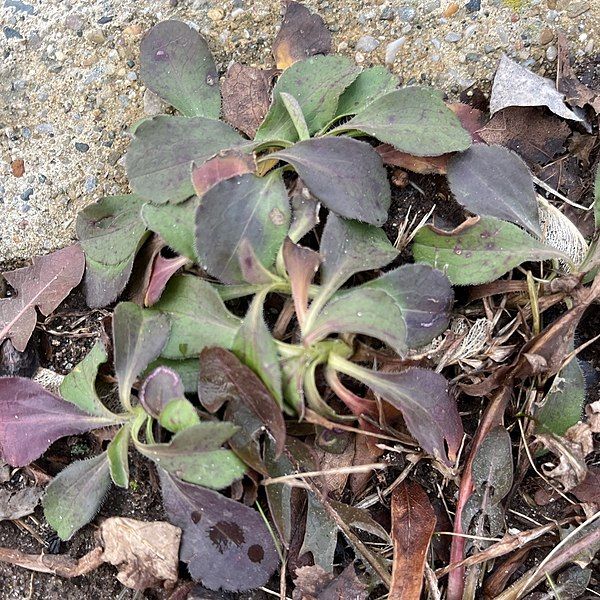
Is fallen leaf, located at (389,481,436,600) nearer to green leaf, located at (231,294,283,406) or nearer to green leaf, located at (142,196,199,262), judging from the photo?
green leaf, located at (231,294,283,406)

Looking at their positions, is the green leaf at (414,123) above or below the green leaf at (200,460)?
above

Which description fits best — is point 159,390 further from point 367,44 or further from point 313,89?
point 367,44

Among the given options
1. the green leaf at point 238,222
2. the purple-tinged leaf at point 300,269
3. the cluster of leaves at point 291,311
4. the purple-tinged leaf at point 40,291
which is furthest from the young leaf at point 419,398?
the purple-tinged leaf at point 40,291

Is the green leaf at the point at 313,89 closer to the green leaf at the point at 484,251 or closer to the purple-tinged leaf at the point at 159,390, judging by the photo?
the green leaf at the point at 484,251

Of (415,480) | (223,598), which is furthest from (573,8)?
(223,598)

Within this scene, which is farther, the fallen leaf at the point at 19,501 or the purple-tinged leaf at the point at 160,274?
the fallen leaf at the point at 19,501

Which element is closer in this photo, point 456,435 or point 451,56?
point 456,435

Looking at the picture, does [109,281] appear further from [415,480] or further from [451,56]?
[451,56]
